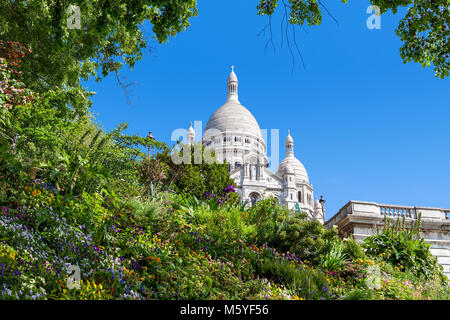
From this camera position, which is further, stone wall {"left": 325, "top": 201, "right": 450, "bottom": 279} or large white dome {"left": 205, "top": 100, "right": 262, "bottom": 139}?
large white dome {"left": 205, "top": 100, "right": 262, "bottom": 139}

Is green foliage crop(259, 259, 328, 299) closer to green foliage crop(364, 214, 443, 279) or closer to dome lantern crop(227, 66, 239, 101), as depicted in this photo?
green foliage crop(364, 214, 443, 279)

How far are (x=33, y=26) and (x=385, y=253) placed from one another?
1210 centimetres

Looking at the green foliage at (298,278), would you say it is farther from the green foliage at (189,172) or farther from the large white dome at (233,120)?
the large white dome at (233,120)

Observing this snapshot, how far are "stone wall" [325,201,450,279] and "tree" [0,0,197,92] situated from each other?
9782 millimetres

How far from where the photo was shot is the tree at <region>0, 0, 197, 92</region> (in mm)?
7574

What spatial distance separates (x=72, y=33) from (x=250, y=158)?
94676 millimetres

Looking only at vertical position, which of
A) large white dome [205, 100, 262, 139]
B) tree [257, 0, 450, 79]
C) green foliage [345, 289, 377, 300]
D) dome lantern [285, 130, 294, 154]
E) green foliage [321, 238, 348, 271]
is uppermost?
large white dome [205, 100, 262, 139]

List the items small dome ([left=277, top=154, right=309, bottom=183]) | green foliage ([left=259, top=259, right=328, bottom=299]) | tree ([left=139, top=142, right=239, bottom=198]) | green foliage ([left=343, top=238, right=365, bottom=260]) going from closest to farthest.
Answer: green foliage ([left=259, top=259, right=328, bottom=299]), green foliage ([left=343, top=238, right=365, bottom=260]), tree ([left=139, top=142, right=239, bottom=198]), small dome ([left=277, top=154, right=309, bottom=183])

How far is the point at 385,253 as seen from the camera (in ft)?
34.5

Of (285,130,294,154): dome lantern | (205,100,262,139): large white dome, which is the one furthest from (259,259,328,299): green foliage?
(285,130,294,154): dome lantern

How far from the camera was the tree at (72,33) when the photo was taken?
298 inches

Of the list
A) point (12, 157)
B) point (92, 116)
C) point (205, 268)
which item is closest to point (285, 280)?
point (205, 268)
